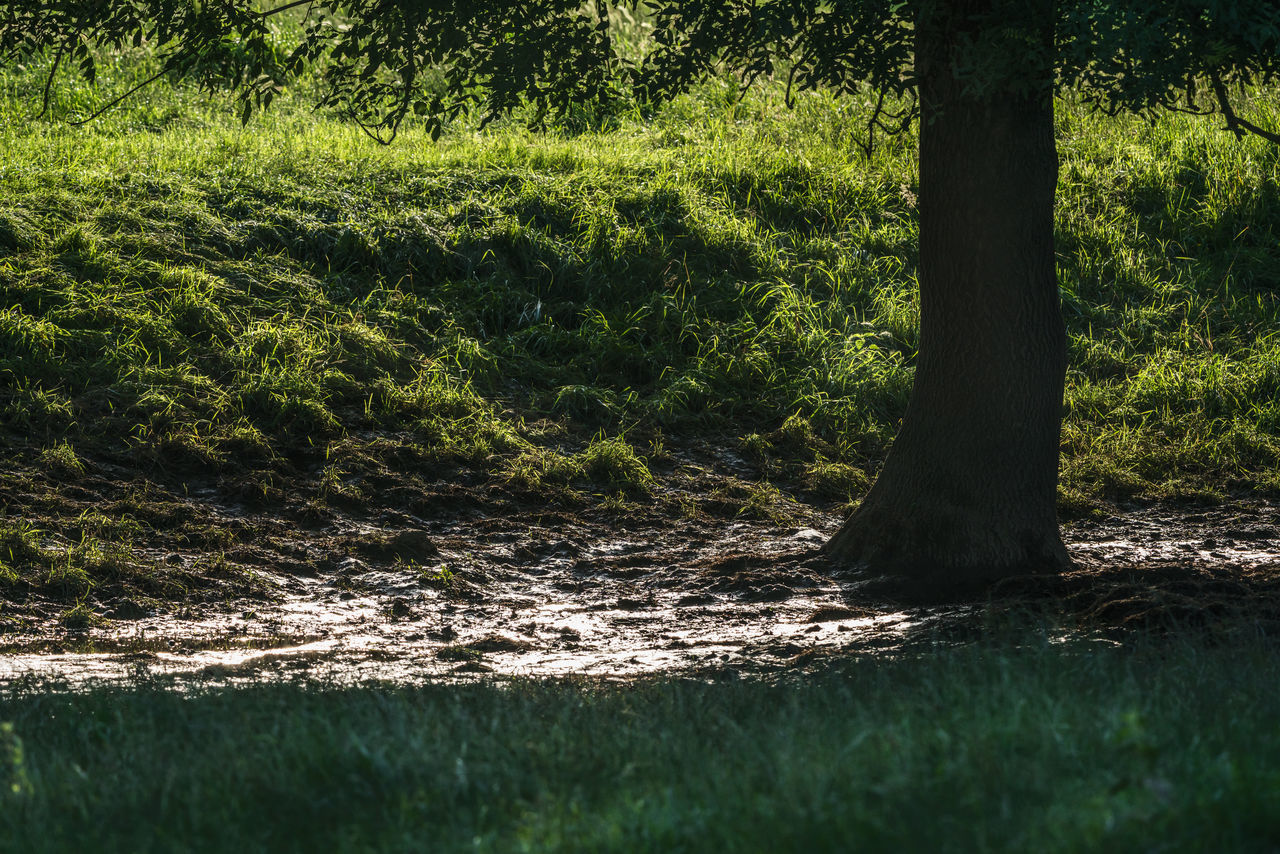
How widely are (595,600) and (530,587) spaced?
1.53ft

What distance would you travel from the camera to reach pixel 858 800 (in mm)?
2809

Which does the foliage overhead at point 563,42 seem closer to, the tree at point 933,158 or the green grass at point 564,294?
the tree at point 933,158

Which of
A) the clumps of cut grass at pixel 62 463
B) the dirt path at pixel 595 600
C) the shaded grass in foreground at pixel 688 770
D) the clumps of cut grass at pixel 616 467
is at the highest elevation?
the clumps of cut grass at pixel 62 463

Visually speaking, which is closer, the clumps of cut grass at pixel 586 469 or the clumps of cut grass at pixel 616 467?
the clumps of cut grass at pixel 586 469

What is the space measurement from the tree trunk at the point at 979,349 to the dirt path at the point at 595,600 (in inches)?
16.2

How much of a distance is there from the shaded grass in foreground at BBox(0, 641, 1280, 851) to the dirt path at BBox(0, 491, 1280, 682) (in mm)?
1318

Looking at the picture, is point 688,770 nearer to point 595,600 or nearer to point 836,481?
point 595,600

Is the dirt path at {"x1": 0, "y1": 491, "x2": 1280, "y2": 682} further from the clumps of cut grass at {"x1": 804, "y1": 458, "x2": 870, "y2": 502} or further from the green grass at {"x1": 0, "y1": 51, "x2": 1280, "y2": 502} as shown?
the green grass at {"x1": 0, "y1": 51, "x2": 1280, "y2": 502}

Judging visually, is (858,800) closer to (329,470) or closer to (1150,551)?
(1150,551)

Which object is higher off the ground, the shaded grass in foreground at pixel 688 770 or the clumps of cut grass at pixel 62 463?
the clumps of cut grass at pixel 62 463

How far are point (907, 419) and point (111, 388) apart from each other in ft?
18.8

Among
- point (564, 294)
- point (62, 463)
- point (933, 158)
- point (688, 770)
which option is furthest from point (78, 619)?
point (564, 294)

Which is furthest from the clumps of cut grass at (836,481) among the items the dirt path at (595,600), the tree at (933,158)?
the tree at (933,158)

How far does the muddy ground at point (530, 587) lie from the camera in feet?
19.1
